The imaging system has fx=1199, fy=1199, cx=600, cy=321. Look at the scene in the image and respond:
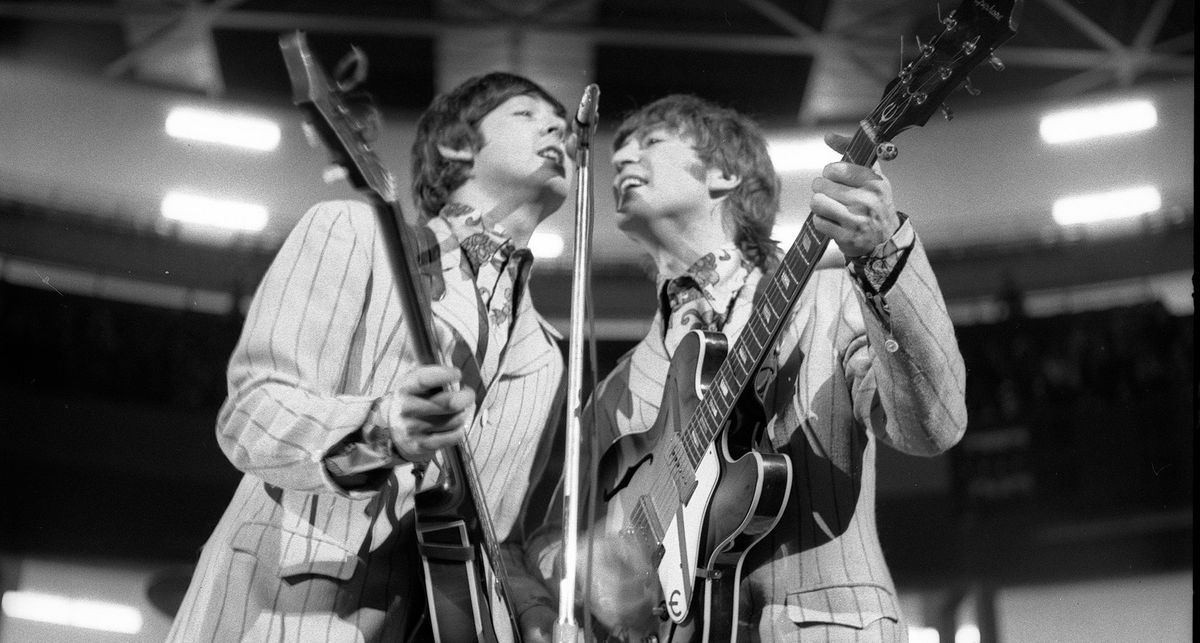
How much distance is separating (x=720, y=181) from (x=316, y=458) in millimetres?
1197

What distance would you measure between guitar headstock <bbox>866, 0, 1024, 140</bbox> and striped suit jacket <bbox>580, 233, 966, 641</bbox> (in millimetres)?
186

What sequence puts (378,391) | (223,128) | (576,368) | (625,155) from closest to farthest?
(576,368) → (378,391) → (625,155) → (223,128)

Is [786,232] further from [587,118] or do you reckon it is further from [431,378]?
[431,378]

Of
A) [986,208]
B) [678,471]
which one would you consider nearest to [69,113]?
[678,471]

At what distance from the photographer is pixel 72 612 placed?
2.52 m

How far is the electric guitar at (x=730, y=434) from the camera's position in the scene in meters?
1.70

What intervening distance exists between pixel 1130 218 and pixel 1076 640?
1000mm

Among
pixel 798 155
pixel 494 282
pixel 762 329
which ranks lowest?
pixel 762 329

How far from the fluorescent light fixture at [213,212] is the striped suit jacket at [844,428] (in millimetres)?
1233

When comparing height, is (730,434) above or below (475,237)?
below

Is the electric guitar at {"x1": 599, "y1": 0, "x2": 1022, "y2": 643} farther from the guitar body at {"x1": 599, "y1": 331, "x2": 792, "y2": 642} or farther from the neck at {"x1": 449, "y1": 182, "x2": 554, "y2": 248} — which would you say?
the neck at {"x1": 449, "y1": 182, "x2": 554, "y2": 248}

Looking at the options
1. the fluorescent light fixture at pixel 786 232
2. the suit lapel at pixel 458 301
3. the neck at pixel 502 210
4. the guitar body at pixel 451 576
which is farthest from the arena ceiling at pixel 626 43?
the guitar body at pixel 451 576

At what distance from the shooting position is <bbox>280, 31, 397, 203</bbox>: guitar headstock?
60.9 inches

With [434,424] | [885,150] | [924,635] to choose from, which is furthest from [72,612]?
[885,150]
